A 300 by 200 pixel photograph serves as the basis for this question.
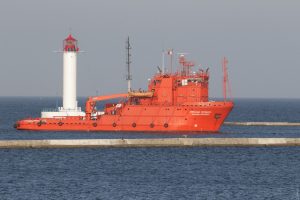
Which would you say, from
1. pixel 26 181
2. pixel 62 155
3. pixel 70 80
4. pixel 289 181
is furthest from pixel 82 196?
pixel 70 80

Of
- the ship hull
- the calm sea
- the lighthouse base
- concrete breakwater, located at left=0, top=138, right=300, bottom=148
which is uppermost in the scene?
the lighthouse base

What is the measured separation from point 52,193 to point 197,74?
43.6 meters

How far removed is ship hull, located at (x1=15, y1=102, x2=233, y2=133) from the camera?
8550cm

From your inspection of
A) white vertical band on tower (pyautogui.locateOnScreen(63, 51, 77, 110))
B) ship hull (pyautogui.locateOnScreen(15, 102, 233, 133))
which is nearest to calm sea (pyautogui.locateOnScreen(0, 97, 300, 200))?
ship hull (pyautogui.locateOnScreen(15, 102, 233, 133))

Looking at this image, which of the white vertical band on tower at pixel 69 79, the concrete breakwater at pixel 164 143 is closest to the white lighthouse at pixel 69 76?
the white vertical band on tower at pixel 69 79

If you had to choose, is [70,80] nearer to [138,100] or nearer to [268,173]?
[138,100]

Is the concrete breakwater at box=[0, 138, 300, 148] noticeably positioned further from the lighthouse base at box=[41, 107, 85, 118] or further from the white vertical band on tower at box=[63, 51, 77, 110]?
the white vertical band on tower at box=[63, 51, 77, 110]

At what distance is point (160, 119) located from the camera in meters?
86.5

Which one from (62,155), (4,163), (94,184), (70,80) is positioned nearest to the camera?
(94,184)

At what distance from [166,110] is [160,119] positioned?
46.3 inches

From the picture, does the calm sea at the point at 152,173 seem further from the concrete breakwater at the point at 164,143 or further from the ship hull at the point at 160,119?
the ship hull at the point at 160,119

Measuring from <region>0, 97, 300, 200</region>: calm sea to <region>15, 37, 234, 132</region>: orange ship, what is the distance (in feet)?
44.0

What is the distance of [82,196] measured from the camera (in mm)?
44125

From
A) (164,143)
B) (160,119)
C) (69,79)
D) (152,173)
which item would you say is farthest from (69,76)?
(152,173)
